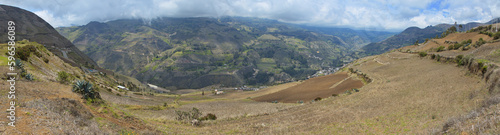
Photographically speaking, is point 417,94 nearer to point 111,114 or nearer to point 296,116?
point 296,116

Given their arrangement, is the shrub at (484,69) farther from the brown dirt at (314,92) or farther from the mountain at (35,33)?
the mountain at (35,33)

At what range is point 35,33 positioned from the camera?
5546 inches

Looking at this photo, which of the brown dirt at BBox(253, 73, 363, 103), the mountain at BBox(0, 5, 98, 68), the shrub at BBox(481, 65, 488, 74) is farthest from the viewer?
the mountain at BBox(0, 5, 98, 68)

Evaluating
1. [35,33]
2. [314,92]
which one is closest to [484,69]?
[314,92]

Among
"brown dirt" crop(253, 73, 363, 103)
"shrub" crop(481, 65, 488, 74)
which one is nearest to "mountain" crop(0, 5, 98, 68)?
"brown dirt" crop(253, 73, 363, 103)

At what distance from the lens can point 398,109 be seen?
21.6 m

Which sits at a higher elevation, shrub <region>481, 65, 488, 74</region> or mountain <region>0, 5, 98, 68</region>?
mountain <region>0, 5, 98, 68</region>

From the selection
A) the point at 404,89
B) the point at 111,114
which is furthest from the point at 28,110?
the point at 404,89

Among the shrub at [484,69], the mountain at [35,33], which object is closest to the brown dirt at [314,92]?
the shrub at [484,69]

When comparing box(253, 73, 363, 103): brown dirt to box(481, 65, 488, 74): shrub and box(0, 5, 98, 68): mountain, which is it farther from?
box(0, 5, 98, 68): mountain

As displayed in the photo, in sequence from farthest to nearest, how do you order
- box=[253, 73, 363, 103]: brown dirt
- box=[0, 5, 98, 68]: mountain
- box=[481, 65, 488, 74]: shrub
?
box=[0, 5, 98, 68]: mountain, box=[253, 73, 363, 103]: brown dirt, box=[481, 65, 488, 74]: shrub

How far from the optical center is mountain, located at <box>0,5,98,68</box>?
12769 cm

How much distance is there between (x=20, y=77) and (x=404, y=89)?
47.5 meters

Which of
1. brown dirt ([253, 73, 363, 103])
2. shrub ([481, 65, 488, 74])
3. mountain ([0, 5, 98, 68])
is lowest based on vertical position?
brown dirt ([253, 73, 363, 103])
